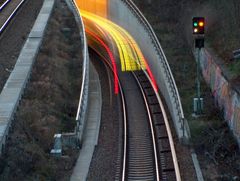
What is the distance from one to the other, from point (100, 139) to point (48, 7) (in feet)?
64.0

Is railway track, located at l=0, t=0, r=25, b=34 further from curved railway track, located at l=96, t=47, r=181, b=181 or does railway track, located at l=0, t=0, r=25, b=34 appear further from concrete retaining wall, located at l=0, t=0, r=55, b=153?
curved railway track, located at l=96, t=47, r=181, b=181

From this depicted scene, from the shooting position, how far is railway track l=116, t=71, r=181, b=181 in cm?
2027

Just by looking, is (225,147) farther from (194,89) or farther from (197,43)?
(194,89)

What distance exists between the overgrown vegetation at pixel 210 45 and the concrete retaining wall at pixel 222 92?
0.46 m

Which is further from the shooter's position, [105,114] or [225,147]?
[105,114]

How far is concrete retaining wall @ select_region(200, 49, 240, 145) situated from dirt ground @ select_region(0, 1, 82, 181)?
6727 millimetres

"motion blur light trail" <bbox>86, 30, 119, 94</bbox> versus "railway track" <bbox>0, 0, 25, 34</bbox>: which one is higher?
"railway track" <bbox>0, 0, 25, 34</bbox>

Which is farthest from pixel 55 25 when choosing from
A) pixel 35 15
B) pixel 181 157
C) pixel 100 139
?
pixel 181 157

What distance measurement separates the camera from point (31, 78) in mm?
26469

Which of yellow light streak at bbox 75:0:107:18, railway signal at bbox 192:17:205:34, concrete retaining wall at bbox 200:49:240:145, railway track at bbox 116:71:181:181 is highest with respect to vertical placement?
yellow light streak at bbox 75:0:107:18

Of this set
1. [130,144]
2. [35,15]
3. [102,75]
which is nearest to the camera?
[130,144]

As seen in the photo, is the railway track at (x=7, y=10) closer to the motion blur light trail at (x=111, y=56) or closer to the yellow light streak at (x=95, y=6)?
the motion blur light trail at (x=111, y=56)

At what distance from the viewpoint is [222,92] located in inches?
923

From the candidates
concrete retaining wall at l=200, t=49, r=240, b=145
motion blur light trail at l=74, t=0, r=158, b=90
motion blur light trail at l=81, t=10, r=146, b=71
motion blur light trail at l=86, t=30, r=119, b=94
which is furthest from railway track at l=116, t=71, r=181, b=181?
motion blur light trail at l=81, t=10, r=146, b=71
